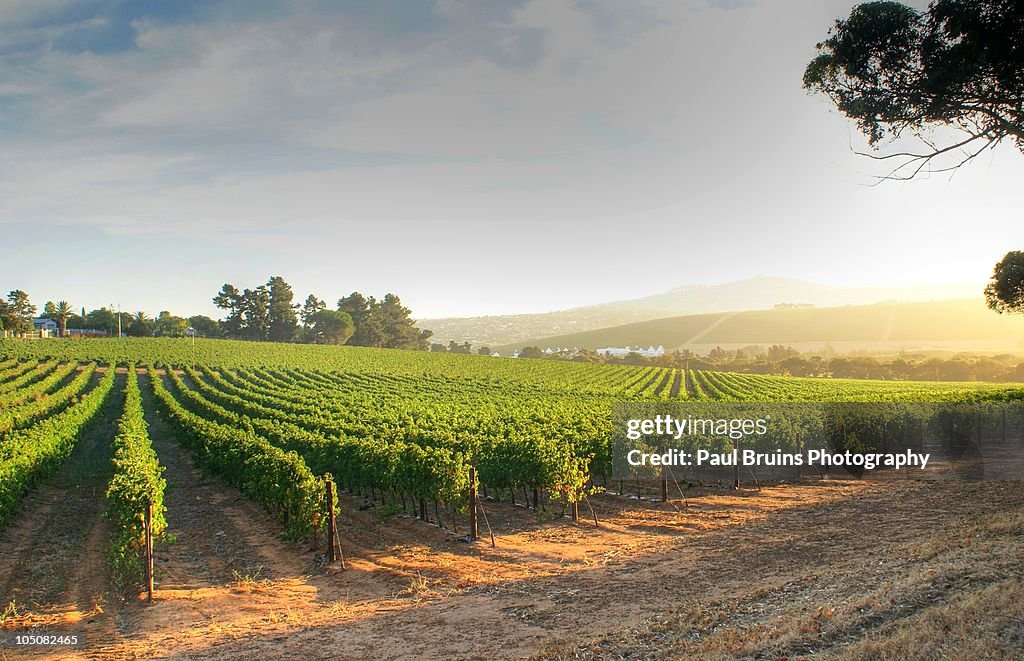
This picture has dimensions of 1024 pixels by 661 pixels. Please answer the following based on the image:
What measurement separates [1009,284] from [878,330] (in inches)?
6308

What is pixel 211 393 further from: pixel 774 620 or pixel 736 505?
pixel 774 620

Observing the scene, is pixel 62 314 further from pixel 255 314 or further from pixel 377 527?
pixel 377 527

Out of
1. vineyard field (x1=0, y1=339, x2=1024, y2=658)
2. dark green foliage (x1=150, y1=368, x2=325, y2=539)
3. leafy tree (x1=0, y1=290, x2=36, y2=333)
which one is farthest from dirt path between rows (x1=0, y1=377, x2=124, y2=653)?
leafy tree (x1=0, y1=290, x2=36, y2=333)

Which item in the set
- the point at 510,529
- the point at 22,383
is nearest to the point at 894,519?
the point at 510,529

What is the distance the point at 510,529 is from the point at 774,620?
10.9 metres

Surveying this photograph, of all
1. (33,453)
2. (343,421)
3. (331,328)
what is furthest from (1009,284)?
(331,328)

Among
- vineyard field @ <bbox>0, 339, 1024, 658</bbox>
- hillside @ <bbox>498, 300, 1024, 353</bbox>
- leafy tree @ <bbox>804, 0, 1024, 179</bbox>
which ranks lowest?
vineyard field @ <bbox>0, 339, 1024, 658</bbox>

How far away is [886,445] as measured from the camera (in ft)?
103

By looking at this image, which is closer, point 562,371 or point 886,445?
point 886,445

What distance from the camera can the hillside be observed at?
404ft

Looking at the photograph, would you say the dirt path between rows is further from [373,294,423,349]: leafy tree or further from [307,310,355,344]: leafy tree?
[373,294,423,349]: leafy tree

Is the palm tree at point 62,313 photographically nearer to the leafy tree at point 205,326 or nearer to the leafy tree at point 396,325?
the leafy tree at point 205,326

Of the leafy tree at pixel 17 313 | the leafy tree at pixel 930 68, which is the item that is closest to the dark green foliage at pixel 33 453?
the leafy tree at pixel 930 68

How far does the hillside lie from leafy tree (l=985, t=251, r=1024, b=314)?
326ft
